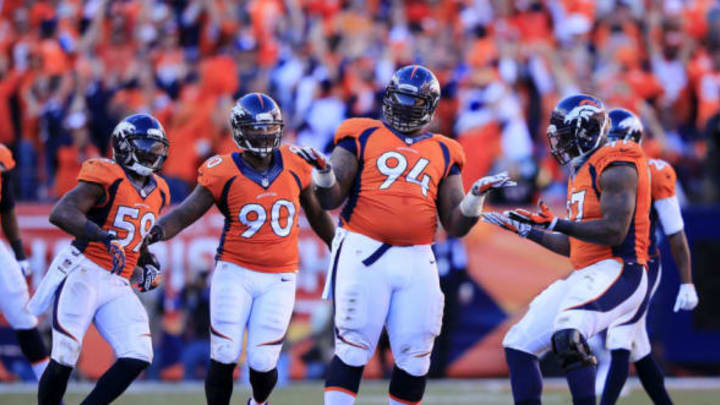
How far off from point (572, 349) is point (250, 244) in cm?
195

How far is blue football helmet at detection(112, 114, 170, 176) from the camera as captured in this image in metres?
6.48

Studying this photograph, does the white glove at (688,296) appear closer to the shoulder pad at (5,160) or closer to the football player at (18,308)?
the football player at (18,308)

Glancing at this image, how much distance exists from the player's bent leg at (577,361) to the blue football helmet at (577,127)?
1061 mm

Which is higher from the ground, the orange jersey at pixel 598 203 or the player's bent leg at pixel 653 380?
the orange jersey at pixel 598 203

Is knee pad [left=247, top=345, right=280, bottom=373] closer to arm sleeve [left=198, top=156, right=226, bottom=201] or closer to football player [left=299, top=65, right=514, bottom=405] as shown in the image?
football player [left=299, top=65, right=514, bottom=405]

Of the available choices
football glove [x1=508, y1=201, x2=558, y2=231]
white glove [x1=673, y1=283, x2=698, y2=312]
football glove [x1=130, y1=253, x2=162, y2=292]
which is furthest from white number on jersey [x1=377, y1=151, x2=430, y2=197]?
white glove [x1=673, y1=283, x2=698, y2=312]

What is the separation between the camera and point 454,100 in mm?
11625

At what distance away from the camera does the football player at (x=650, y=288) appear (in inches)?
276

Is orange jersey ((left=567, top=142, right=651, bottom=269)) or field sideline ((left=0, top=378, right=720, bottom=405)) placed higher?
orange jersey ((left=567, top=142, right=651, bottom=269))

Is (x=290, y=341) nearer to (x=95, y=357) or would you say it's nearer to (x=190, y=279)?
(x=190, y=279)

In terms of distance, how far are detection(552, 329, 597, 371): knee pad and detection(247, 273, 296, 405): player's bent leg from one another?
1.62 metres

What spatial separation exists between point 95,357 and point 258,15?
5.19 m

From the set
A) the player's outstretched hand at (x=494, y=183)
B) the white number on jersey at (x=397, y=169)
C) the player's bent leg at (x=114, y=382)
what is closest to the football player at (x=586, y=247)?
the player's outstretched hand at (x=494, y=183)

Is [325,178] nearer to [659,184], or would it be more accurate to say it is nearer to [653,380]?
[659,184]
